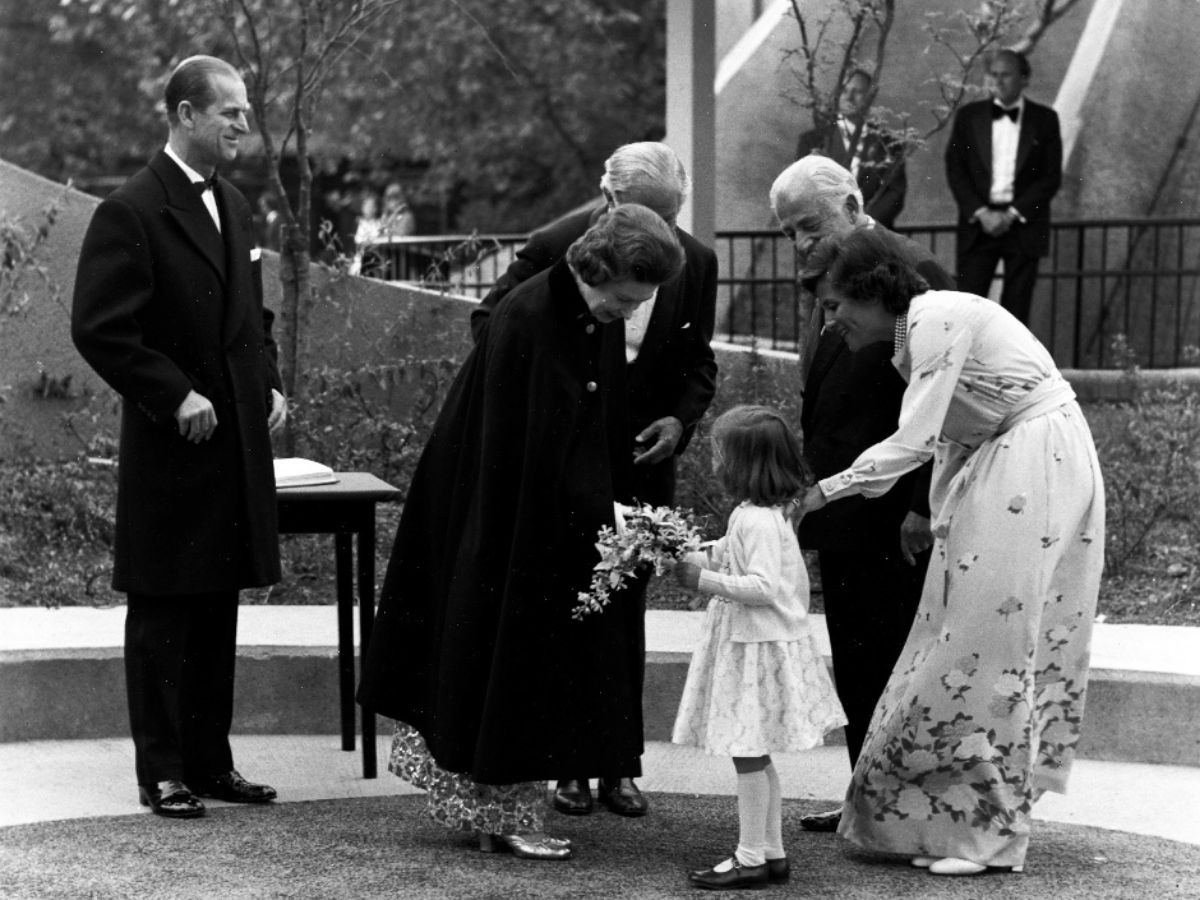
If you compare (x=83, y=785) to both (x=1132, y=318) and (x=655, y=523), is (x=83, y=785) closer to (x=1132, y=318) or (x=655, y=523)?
(x=655, y=523)

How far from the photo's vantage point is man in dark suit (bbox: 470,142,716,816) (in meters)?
5.80

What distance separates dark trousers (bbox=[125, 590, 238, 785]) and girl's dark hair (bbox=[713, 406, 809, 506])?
1.73 metres

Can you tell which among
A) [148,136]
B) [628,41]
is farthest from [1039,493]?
[148,136]

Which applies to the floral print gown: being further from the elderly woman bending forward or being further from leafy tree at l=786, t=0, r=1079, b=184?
leafy tree at l=786, t=0, r=1079, b=184

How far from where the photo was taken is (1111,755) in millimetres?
6703

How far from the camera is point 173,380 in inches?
226

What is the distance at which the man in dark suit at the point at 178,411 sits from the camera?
5797mm

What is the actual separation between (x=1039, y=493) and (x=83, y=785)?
3076mm

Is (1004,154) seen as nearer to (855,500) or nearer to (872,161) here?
(872,161)

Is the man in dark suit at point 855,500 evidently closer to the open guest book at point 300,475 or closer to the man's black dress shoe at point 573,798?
the man's black dress shoe at point 573,798

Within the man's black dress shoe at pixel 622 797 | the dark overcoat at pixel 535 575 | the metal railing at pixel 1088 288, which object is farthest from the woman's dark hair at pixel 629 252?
the metal railing at pixel 1088 288

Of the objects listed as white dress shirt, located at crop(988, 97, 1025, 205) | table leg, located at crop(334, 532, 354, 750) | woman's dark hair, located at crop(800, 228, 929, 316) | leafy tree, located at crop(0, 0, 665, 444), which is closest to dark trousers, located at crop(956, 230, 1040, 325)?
white dress shirt, located at crop(988, 97, 1025, 205)

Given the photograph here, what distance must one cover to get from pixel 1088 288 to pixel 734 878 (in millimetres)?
10635

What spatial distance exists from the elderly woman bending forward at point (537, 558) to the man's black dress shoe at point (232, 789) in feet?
2.95
